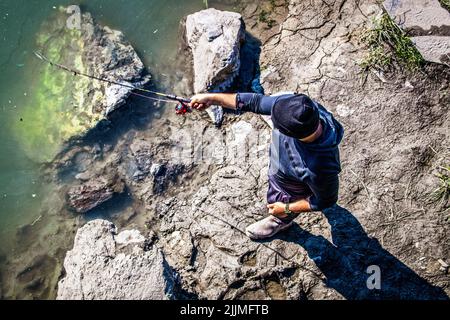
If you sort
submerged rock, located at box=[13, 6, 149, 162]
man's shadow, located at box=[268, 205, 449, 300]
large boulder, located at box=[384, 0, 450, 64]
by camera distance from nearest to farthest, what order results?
man's shadow, located at box=[268, 205, 449, 300] → large boulder, located at box=[384, 0, 450, 64] → submerged rock, located at box=[13, 6, 149, 162]

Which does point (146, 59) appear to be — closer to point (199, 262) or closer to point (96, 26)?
point (96, 26)

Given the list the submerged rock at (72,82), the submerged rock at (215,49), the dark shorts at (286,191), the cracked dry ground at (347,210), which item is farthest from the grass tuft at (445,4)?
the submerged rock at (72,82)

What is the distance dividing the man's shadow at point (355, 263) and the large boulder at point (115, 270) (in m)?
1.23

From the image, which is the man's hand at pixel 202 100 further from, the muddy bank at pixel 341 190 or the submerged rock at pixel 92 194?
the submerged rock at pixel 92 194

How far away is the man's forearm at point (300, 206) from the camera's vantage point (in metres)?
2.69

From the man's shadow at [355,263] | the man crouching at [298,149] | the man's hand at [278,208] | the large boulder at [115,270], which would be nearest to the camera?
the man crouching at [298,149]

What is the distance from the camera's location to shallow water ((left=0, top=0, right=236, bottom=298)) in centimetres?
433

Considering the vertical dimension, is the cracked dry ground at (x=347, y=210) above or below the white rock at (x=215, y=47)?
below

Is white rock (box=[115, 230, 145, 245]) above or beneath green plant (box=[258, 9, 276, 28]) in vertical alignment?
beneath

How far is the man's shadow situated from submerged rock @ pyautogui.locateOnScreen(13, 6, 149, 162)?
260 centimetres

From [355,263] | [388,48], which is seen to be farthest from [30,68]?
[355,263]

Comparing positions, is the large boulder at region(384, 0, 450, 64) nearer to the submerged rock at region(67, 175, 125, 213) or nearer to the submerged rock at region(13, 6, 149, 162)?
the submerged rock at region(13, 6, 149, 162)

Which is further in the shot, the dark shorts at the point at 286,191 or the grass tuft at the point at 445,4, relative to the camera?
the grass tuft at the point at 445,4

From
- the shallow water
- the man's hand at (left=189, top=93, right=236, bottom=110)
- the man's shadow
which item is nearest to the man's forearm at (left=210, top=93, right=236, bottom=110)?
the man's hand at (left=189, top=93, right=236, bottom=110)
